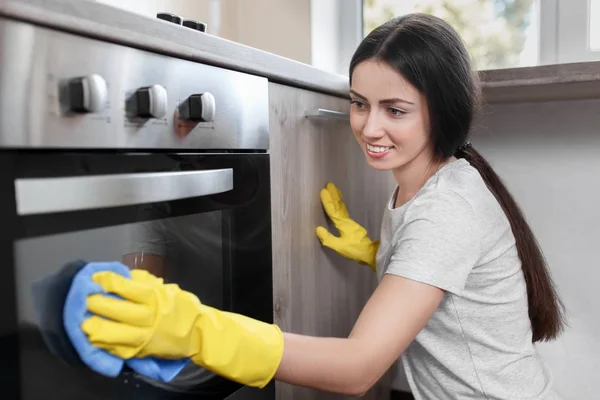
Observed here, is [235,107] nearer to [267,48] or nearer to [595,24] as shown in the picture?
[267,48]

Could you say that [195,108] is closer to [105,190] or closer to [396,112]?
[105,190]

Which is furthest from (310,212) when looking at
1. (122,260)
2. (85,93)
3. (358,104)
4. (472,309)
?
(85,93)

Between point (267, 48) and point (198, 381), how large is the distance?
113cm

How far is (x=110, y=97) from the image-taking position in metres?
0.64

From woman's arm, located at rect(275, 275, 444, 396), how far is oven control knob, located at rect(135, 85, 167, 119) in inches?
11.8

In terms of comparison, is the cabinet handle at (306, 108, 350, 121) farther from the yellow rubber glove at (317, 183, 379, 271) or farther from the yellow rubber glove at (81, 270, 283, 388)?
the yellow rubber glove at (81, 270, 283, 388)

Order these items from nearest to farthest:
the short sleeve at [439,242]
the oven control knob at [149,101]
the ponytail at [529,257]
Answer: the oven control knob at [149,101]
the short sleeve at [439,242]
the ponytail at [529,257]

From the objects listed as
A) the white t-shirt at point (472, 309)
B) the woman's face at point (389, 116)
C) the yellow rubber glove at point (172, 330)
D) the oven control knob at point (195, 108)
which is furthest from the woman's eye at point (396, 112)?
the yellow rubber glove at point (172, 330)

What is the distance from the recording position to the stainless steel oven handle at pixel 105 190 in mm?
545

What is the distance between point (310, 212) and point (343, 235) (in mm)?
123

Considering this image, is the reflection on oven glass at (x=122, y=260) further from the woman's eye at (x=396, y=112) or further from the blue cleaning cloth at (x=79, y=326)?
the woman's eye at (x=396, y=112)

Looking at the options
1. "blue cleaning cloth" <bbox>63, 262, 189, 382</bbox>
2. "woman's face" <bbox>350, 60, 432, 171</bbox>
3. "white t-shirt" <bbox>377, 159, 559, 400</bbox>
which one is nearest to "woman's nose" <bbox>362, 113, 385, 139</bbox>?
"woman's face" <bbox>350, 60, 432, 171</bbox>

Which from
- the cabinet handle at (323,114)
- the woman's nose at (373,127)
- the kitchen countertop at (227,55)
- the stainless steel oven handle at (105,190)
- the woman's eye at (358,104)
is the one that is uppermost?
the kitchen countertop at (227,55)

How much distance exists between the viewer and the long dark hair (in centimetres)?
91
